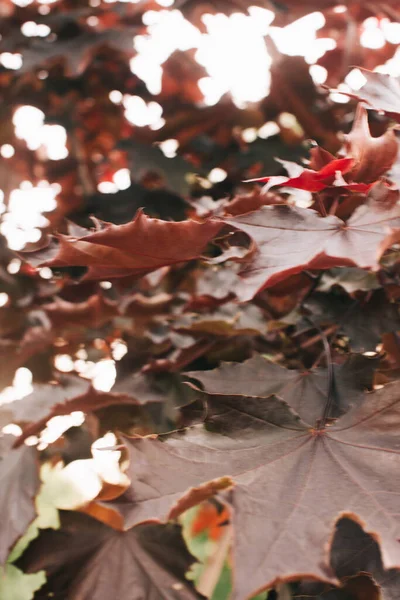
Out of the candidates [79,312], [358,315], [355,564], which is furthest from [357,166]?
[79,312]

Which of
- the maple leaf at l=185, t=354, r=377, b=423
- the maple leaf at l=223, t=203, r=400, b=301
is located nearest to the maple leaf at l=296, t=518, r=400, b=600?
the maple leaf at l=185, t=354, r=377, b=423

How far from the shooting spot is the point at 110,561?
60 cm

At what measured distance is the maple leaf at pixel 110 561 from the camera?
570 millimetres

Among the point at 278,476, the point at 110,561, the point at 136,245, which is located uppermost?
the point at 136,245

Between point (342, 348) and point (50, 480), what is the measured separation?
2.09ft

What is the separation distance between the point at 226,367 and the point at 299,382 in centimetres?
8

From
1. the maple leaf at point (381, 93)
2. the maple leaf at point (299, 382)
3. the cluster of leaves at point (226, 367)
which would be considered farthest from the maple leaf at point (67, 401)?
the maple leaf at point (381, 93)

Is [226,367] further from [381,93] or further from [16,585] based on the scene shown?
[16,585]

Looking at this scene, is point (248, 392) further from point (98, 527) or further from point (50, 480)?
point (50, 480)

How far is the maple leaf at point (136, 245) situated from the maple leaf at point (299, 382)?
13 cm

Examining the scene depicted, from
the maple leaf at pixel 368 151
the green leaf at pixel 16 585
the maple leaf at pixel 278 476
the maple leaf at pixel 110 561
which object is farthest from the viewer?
the green leaf at pixel 16 585

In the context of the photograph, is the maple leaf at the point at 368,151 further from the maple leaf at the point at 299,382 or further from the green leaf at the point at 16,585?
the green leaf at the point at 16,585

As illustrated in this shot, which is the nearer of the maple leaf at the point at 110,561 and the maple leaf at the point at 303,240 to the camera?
the maple leaf at the point at 303,240

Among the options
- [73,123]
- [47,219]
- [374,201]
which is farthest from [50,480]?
[374,201]
